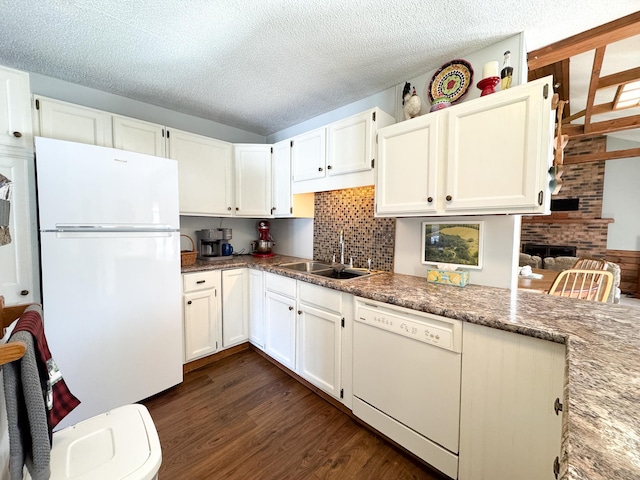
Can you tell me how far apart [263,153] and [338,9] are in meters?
1.56

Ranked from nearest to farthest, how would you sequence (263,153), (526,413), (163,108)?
(526,413) → (163,108) → (263,153)

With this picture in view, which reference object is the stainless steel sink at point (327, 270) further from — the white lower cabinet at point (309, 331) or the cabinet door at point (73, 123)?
the cabinet door at point (73, 123)

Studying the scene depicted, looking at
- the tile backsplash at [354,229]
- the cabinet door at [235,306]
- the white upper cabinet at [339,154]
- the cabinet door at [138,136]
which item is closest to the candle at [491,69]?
the white upper cabinet at [339,154]

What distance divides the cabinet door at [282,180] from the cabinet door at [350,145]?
565 millimetres

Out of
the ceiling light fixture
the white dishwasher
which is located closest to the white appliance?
the white dishwasher

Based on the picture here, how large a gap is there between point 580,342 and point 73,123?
308 centimetres

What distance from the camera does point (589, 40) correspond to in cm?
142

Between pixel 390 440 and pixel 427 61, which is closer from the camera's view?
pixel 390 440

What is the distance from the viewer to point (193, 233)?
268 cm

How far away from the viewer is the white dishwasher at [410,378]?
1.21 m

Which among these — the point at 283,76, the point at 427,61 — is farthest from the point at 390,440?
the point at 283,76

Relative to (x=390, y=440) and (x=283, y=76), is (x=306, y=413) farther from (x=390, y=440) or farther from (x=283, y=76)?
(x=283, y=76)

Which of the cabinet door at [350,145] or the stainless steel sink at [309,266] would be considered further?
the stainless steel sink at [309,266]

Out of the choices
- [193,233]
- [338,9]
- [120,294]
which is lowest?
[120,294]
